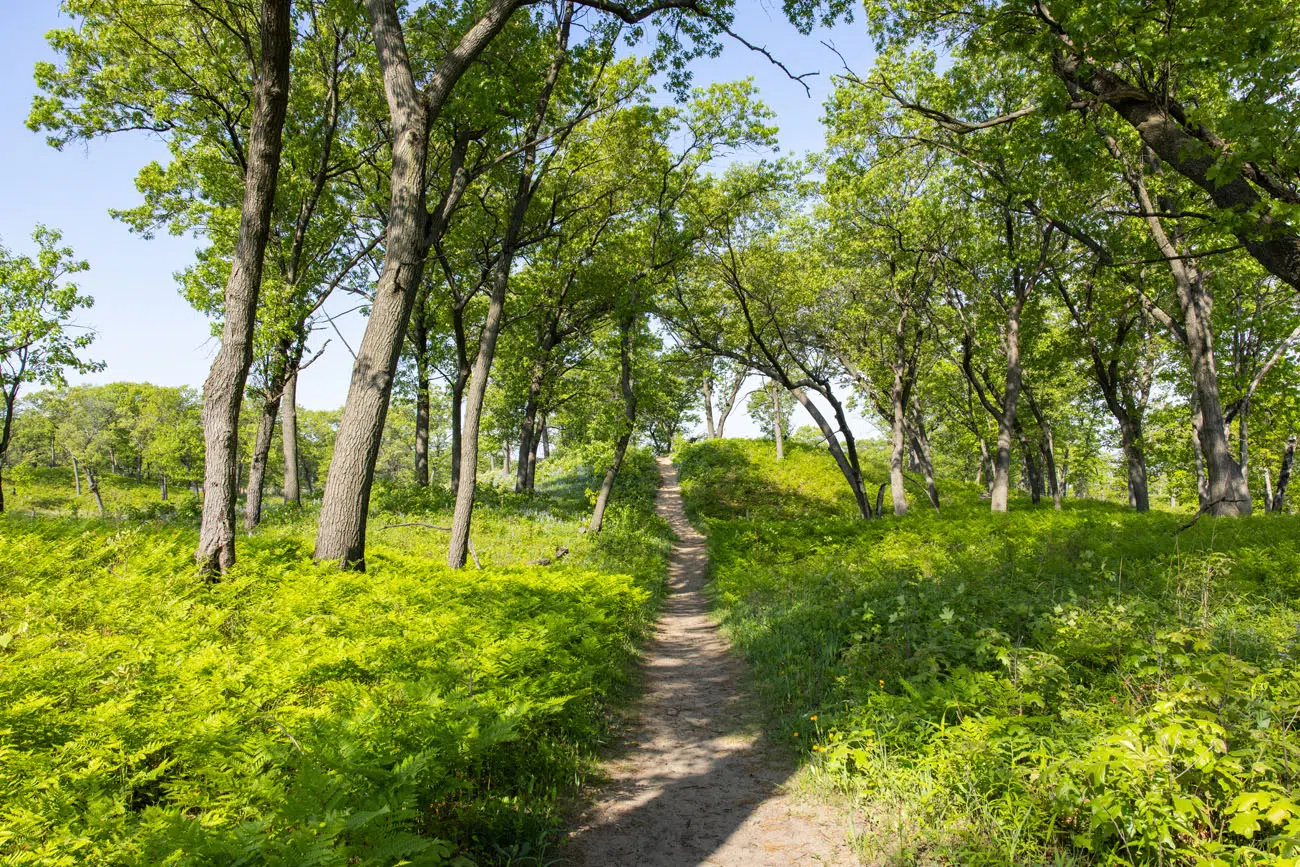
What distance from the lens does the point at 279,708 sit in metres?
3.48

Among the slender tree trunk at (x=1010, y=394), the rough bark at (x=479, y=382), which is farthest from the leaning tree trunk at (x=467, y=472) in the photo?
the slender tree trunk at (x=1010, y=394)

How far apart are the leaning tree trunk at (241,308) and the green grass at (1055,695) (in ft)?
21.2

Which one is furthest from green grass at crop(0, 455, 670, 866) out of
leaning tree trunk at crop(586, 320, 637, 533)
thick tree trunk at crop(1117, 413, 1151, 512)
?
thick tree trunk at crop(1117, 413, 1151, 512)

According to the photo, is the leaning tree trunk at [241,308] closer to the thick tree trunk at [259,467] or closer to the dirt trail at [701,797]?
the dirt trail at [701,797]

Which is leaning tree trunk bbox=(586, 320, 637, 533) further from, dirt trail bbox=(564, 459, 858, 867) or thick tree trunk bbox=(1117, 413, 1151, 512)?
thick tree trunk bbox=(1117, 413, 1151, 512)

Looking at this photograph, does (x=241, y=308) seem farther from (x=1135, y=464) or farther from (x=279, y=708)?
(x=1135, y=464)

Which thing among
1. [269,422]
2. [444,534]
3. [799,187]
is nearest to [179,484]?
[269,422]

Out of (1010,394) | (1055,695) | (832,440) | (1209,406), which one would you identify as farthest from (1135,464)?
(1055,695)

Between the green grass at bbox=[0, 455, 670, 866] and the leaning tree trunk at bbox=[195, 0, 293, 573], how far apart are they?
545mm

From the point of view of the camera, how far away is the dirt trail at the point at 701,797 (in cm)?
411

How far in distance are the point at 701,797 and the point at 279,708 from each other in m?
3.34

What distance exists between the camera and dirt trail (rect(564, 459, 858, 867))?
4.11 metres

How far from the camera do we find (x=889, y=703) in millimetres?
5125

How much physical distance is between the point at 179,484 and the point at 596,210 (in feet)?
258
